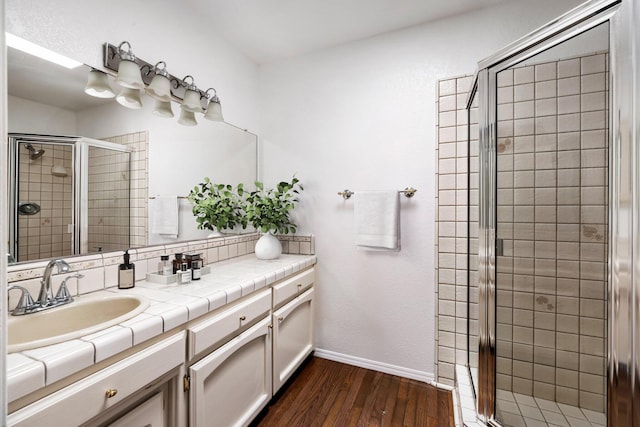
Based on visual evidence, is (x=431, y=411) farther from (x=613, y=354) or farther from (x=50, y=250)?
(x=50, y=250)

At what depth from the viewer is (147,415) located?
0.94m

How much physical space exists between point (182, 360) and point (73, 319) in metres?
0.44

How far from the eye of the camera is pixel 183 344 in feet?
3.43

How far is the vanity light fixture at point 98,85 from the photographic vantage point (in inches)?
50.3

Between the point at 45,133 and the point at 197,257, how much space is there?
821 mm

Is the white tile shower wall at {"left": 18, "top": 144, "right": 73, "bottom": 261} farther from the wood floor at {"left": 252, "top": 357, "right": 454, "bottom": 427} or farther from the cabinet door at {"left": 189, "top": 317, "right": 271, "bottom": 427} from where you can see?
the wood floor at {"left": 252, "top": 357, "right": 454, "bottom": 427}

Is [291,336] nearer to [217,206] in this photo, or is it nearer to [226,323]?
[226,323]

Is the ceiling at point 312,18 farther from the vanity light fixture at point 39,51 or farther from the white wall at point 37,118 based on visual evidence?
the white wall at point 37,118

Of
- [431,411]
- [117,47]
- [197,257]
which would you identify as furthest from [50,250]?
[431,411]

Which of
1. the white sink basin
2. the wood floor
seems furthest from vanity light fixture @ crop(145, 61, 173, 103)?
A: the wood floor

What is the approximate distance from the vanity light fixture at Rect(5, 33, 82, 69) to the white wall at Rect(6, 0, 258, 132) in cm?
3

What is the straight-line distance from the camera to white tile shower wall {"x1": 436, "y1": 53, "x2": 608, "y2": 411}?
→ 1134 mm

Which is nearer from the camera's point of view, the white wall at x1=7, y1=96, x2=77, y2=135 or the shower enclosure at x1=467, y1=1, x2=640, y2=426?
the shower enclosure at x1=467, y1=1, x2=640, y2=426

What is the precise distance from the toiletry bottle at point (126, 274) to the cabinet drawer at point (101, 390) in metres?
0.45
